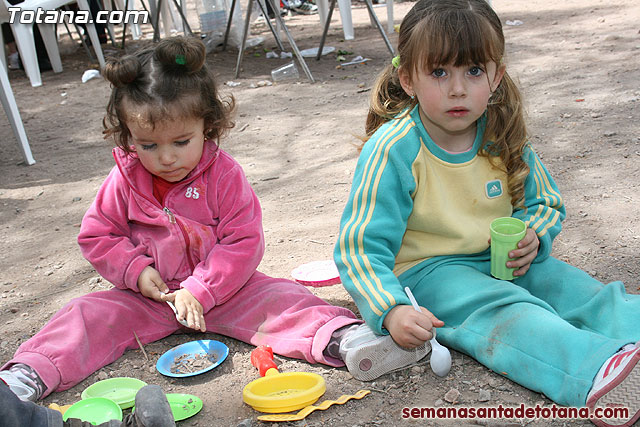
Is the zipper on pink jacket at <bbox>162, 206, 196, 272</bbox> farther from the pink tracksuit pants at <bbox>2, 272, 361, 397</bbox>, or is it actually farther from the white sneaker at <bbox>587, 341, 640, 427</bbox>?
the white sneaker at <bbox>587, 341, 640, 427</bbox>

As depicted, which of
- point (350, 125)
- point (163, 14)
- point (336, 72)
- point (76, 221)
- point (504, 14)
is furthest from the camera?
point (163, 14)

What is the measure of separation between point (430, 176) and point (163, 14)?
7.51 meters

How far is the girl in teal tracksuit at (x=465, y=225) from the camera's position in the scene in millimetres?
1938

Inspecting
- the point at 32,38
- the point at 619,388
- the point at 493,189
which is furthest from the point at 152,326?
the point at 32,38

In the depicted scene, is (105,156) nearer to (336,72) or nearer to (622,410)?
(336,72)

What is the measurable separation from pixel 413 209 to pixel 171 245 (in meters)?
0.83

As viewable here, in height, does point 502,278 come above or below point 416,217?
below

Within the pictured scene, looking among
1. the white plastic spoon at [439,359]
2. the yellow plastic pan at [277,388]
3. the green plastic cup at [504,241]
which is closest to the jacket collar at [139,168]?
the yellow plastic pan at [277,388]

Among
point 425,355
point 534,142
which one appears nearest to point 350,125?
point 534,142

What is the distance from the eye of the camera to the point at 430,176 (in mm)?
2180

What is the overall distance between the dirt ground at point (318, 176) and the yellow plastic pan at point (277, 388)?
5 centimetres

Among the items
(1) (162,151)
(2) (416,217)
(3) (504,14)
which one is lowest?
(3) (504,14)

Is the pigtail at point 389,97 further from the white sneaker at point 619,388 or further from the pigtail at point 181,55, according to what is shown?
the white sneaker at point 619,388

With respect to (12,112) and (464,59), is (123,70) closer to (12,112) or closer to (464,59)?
(464,59)
